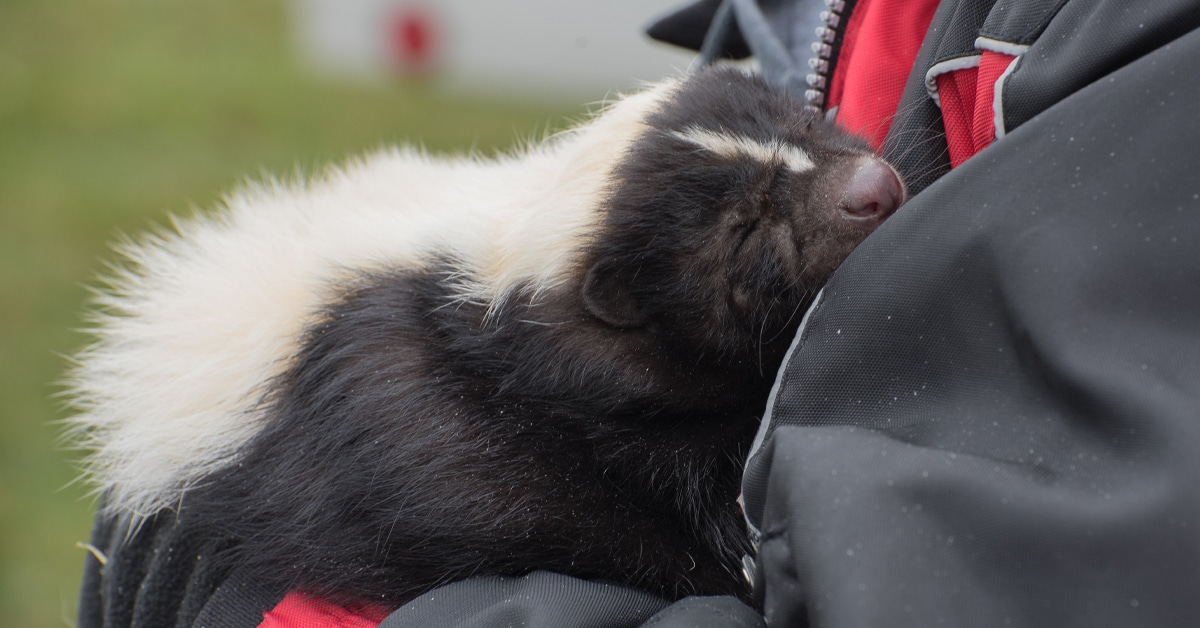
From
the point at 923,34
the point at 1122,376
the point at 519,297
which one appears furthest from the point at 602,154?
the point at 1122,376

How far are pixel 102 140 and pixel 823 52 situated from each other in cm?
649

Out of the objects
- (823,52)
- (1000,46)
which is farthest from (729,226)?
(1000,46)

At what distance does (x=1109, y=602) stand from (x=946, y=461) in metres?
0.22

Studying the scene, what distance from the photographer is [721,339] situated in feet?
6.88

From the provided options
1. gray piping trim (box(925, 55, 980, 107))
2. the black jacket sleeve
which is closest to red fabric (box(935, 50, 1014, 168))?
gray piping trim (box(925, 55, 980, 107))

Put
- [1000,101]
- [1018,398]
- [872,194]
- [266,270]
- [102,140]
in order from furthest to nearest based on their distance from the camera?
[102,140] → [266,270] → [872,194] → [1000,101] → [1018,398]

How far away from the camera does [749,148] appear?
217 cm

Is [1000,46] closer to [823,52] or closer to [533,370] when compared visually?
[823,52]

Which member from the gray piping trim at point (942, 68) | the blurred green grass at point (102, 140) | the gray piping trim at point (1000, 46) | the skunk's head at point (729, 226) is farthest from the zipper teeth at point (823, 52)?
the blurred green grass at point (102, 140)

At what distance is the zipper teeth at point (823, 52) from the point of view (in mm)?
2164

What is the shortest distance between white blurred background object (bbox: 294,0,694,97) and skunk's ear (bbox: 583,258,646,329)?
223 inches

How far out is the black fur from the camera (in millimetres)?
1955

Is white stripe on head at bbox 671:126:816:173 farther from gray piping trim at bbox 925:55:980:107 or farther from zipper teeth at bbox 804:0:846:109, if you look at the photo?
gray piping trim at bbox 925:55:980:107

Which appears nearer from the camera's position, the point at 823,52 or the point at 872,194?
the point at 872,194
